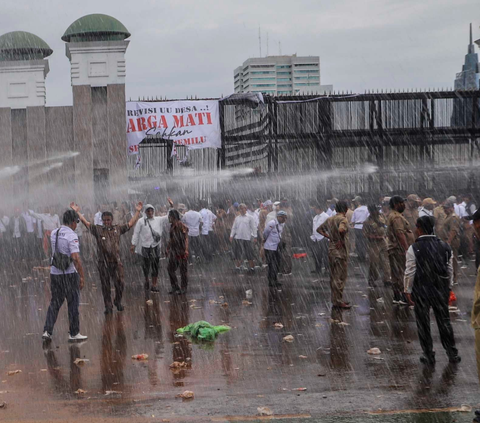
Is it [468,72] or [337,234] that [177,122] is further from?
[468,72]

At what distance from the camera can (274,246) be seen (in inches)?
604

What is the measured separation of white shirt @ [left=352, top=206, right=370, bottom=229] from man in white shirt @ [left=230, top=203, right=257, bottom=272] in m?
2.54

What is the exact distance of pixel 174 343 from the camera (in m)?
9.68

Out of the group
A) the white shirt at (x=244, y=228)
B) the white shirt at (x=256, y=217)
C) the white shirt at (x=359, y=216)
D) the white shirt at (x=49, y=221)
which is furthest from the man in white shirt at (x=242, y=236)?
the white shirt at (x=49, y=221)

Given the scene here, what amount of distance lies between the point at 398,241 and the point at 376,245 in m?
2.21

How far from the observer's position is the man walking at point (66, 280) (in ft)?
32.5

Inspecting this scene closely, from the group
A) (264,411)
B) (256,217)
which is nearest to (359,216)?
(256,217)

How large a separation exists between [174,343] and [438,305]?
3.44 meters

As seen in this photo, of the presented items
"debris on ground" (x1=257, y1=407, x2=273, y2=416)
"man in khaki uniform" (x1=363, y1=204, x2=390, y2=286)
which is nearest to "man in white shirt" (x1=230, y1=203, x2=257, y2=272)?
"man in khaki uniform" (x1=363, y1=204, x2=390, y2=286)

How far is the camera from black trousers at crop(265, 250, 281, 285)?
594 inches

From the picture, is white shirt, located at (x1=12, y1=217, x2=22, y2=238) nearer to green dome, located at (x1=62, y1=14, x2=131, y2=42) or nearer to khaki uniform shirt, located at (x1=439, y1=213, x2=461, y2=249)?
green dome, located at (x1=62, y1=14, x2=131, y2=42)

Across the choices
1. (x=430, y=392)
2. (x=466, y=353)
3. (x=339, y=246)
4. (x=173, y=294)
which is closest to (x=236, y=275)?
(x=173, y=294)

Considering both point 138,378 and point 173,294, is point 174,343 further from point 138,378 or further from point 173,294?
point 173,294

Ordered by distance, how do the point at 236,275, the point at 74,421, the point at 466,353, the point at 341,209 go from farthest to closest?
the point at 236,275
the point at 341,209
the point at 466,353
the point at 74,421
